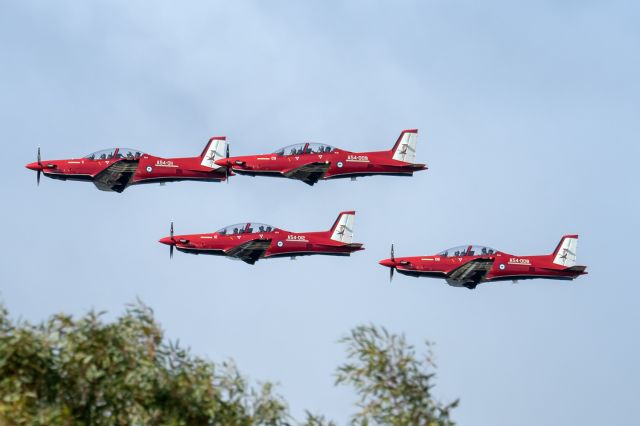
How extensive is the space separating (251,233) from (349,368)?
5338cm

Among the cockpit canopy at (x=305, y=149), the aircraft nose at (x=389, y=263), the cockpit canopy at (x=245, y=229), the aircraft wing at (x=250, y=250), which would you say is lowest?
the aircraft nose at (x=389, y=263)

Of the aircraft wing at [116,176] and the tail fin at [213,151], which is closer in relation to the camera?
the aircraft wing at [116,176]

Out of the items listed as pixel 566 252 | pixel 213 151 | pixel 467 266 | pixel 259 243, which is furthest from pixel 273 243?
pixel 566 252

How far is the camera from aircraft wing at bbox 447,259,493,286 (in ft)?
335

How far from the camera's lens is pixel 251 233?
104m

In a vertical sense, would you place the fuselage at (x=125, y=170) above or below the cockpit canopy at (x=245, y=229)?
above

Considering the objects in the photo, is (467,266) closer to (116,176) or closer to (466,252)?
(466,252)

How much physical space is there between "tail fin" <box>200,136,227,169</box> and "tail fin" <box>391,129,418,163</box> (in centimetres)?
1345

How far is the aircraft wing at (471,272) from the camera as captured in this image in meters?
102

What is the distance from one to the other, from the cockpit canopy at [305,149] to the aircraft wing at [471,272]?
13.5 metres

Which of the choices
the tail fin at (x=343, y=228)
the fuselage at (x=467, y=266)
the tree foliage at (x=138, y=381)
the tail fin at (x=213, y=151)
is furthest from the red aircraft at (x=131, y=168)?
the tree foliage at (x=138, y=381)

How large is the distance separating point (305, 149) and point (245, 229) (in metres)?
7.77

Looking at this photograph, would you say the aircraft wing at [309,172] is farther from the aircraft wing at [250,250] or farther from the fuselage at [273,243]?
the aircraft wing at [250,250]

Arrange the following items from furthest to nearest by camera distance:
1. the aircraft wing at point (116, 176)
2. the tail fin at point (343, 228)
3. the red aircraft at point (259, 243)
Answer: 1. the tail fin at point (343, 228)
2. the red aircraft at point (259, 243)
3. the aircraft wing at point (116, 176)
